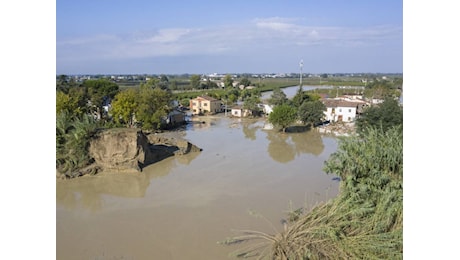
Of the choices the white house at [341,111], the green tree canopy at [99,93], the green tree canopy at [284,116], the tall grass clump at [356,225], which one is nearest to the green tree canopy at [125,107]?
the green tree canopy at [99,93]

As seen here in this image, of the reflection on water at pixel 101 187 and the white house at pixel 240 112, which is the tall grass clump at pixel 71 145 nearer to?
the reflection on water at pixel 101 187

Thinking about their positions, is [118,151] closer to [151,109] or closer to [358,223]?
[151,109]

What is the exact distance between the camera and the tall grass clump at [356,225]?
20.1 ft

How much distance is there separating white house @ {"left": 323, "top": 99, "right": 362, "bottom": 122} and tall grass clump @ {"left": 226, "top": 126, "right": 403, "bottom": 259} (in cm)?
2245

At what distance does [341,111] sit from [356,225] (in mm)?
24855

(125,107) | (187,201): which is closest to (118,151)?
(187,201)

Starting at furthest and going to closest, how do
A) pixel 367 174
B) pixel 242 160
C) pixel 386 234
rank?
1. pixel 242 160
2. pixel 367 174
3. pixel 386 234

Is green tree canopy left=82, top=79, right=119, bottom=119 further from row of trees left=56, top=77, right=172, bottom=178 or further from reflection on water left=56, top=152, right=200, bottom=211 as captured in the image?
reflection on water left=56, top=152, right=200, bottom=211

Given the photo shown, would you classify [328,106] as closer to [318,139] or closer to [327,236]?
[318,139]

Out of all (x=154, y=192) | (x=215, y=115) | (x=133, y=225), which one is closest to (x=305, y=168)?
(x=154, y=192)

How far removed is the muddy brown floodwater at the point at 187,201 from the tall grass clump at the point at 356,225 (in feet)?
4.80
